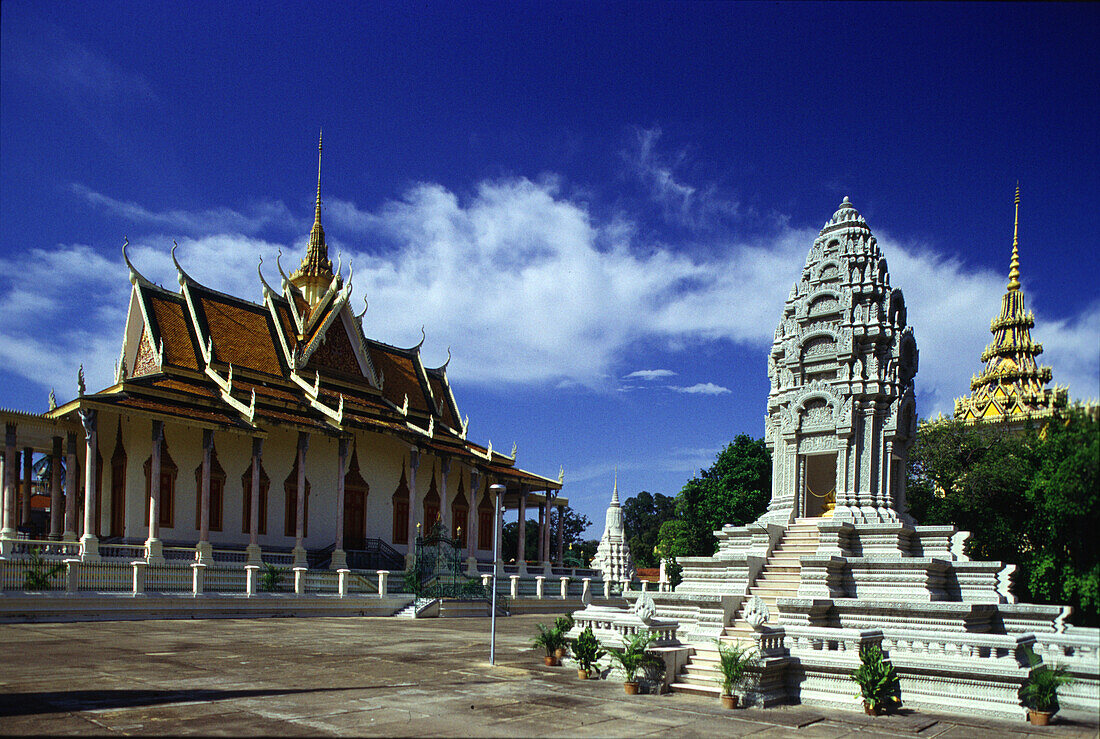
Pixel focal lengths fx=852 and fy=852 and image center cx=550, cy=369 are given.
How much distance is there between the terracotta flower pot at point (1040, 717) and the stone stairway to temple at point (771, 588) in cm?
313

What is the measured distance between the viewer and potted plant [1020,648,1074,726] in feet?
29.8

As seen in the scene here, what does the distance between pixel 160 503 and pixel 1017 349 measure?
2477cm

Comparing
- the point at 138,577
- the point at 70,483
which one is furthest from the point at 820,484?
the point at 70,483

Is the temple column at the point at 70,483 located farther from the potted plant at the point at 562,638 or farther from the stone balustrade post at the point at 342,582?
the potted plant at the point at 562,638

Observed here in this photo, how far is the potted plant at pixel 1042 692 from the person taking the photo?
29.8 ft

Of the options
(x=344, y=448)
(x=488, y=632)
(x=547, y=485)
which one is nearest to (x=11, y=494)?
(x=344, y=448)

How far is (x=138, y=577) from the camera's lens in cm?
2075

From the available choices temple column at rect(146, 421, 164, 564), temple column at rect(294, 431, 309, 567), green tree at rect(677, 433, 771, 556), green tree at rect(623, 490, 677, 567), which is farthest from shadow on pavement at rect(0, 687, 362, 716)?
green tree at rect(623, 490, 677, 567)

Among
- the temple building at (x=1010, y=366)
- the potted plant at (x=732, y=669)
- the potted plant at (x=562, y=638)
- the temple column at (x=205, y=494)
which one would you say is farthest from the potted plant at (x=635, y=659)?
the temple column at (x=205, y=494)

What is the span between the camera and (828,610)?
13.6 metres

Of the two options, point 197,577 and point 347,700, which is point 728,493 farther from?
point 347,700

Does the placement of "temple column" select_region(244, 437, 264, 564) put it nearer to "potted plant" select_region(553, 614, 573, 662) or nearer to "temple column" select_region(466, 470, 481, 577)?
"temple column" select_region(466, 470, 481, 577)

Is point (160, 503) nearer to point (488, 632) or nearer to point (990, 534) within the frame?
point (488, 632)

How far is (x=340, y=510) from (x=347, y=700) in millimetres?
21537
